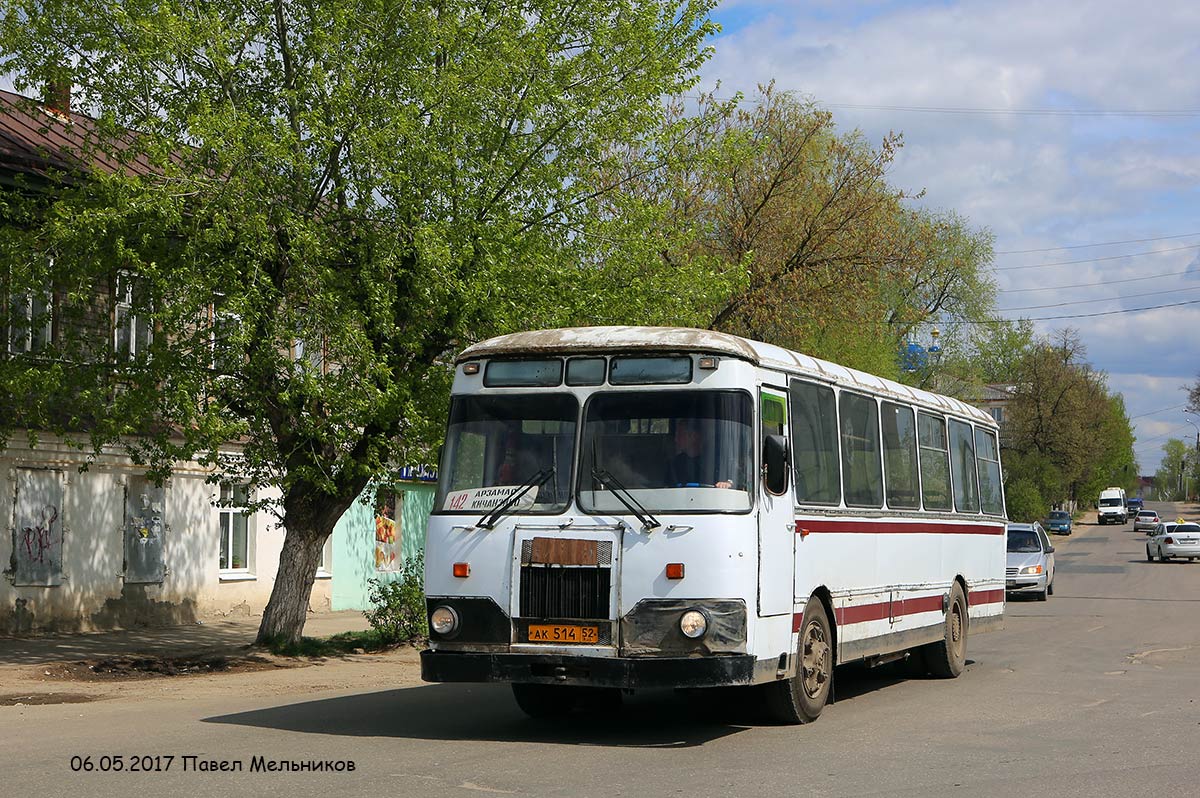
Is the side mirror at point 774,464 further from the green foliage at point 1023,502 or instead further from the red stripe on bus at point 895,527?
the green foliage at point 1023,502

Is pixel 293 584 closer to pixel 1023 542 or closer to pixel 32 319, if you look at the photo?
pixel 32 319

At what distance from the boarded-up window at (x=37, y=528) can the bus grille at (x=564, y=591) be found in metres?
14.4

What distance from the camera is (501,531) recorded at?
10.9 m

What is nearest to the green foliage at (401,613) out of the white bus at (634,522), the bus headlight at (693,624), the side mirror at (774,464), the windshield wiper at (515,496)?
the white bus at (634,522)

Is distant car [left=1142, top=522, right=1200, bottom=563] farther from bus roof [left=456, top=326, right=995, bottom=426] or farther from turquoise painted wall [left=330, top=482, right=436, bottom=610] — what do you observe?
bus roof [left=456, top=326, right=995, bottom=426]

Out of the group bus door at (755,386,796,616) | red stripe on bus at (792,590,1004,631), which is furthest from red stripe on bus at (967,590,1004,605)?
bus door at (755,386,796,616)

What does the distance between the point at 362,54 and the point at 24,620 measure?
10.6 meters

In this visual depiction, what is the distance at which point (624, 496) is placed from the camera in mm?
10703

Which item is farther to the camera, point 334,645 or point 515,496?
point 334,645

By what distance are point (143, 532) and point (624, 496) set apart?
55.0ft

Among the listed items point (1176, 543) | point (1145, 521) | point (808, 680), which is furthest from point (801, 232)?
point (1145, 521)

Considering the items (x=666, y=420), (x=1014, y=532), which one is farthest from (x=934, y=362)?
(x=666, y=420)

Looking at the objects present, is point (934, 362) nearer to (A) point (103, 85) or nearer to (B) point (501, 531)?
(A) point (103, 85)

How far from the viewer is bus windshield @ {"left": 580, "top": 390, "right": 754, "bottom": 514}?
10656mm
